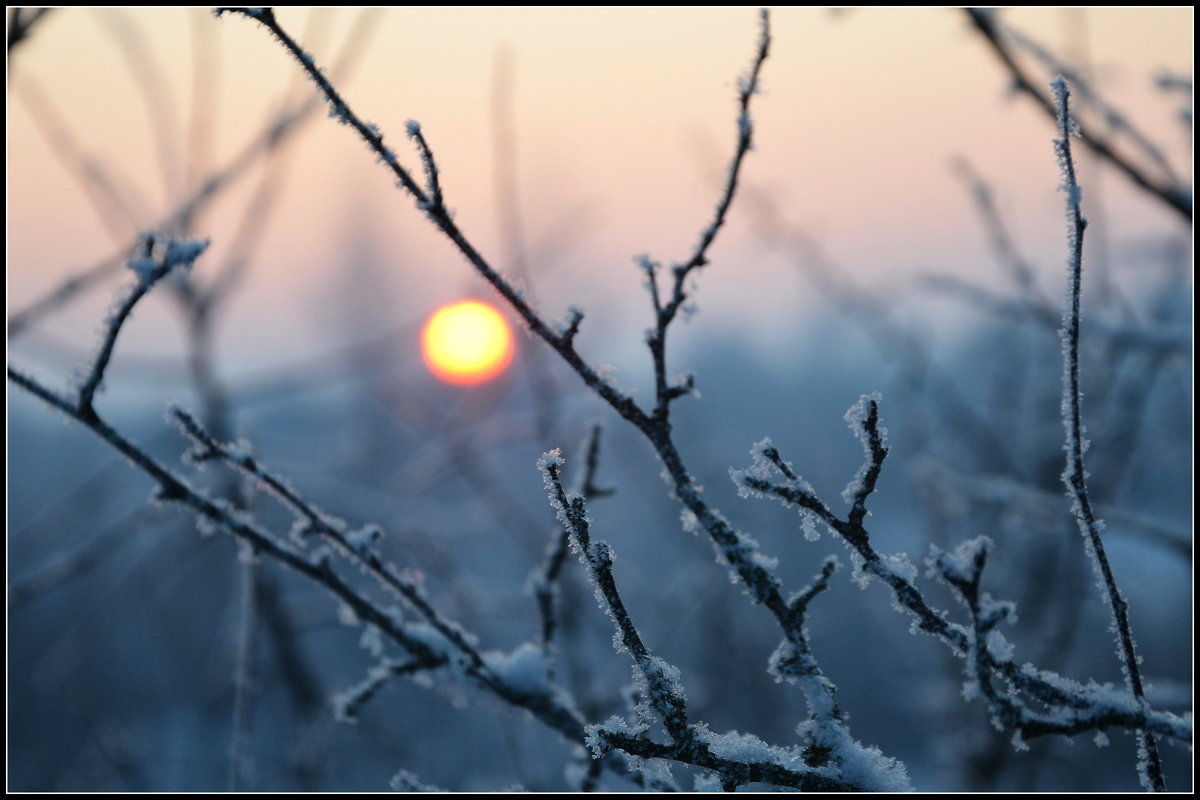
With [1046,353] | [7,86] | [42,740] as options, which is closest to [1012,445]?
[1046,353]

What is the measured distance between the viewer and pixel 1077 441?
77 centimetres

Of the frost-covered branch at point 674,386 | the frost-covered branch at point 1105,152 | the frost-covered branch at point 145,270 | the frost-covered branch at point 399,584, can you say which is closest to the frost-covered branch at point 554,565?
the frost-covered branch at point 399,584

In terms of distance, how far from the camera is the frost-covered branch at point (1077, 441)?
75cm

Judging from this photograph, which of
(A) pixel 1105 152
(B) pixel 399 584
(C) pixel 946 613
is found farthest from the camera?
(A) pixel 1105 152

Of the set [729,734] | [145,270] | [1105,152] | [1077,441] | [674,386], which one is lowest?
[729,734]

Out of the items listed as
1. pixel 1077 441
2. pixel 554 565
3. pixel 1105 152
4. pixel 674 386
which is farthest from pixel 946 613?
pixel 1105 152

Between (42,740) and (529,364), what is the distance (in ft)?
46.7

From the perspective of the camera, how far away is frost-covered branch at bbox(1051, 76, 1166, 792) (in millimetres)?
750

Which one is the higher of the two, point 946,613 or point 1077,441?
point 1077,441

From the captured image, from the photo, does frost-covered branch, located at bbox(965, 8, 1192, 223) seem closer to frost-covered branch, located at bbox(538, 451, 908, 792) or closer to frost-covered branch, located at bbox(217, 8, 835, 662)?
frost-covered branch, located at bbox(217, 8, 835, 662)

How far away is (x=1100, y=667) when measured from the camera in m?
11.2

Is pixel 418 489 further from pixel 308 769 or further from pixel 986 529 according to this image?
pixel 986 529

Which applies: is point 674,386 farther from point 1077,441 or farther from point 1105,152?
point 1105,152

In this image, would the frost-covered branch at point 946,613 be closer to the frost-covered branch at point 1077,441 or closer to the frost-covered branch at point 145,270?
the frost-covered branch at point 1077,441
